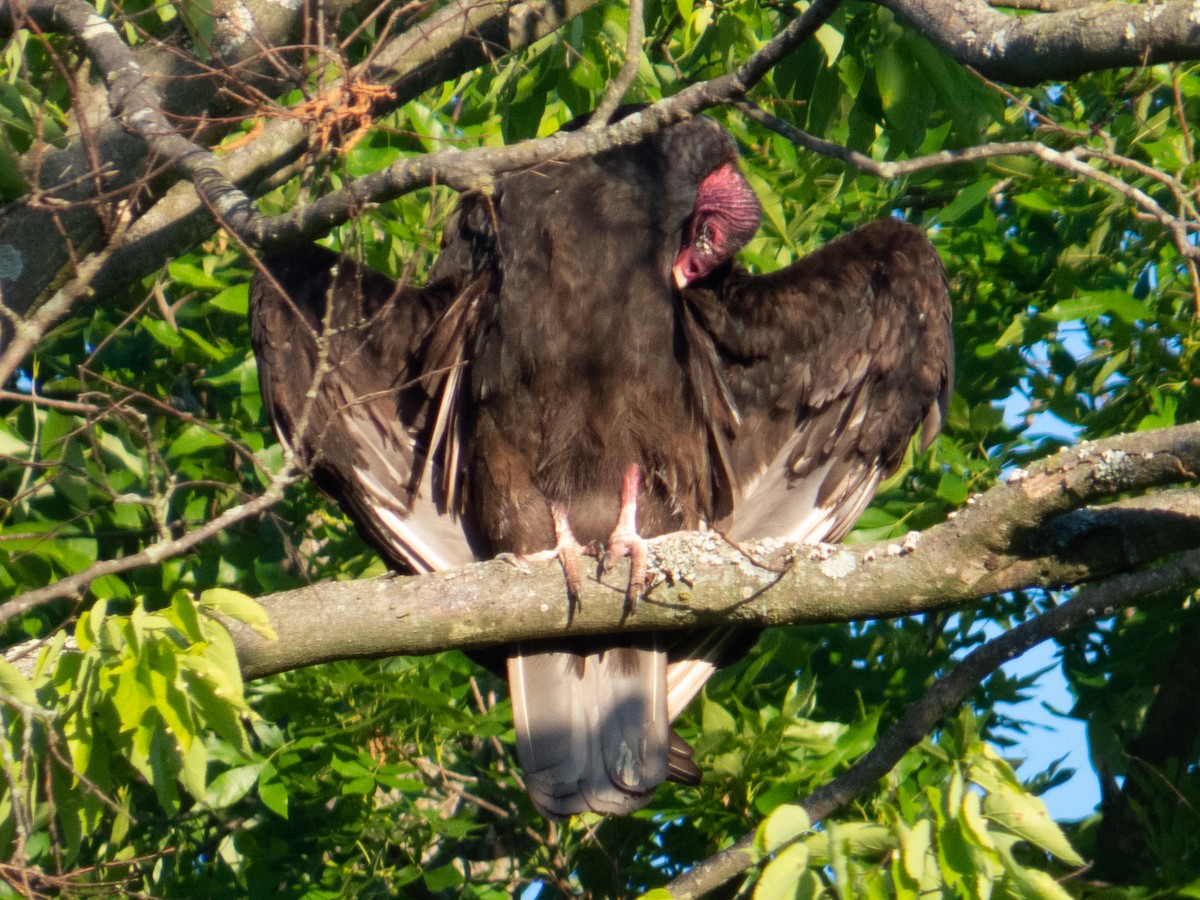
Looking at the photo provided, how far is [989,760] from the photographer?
188cm

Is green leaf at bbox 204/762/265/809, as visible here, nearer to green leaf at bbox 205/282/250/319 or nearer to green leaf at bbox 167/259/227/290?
green leaf at bbox 205/282/250/319

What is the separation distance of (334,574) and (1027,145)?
2296mm

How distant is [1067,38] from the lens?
2.12 metres

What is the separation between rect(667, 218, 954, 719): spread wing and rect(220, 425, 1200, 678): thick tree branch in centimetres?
99

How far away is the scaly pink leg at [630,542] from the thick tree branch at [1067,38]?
3.25ft

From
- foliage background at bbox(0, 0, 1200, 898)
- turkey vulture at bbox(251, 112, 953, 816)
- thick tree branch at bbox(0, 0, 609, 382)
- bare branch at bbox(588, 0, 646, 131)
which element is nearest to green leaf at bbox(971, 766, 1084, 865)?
foliage background at bbox(0, 0, 1200, 898)

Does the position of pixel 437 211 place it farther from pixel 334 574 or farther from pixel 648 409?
pixel 334 574

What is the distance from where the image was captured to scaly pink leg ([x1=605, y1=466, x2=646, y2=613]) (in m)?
2.49

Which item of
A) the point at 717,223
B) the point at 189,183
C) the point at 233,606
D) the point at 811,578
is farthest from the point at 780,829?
the point at 717,223

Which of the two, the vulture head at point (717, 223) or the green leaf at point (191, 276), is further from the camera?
the green leaf at point (191, 276)

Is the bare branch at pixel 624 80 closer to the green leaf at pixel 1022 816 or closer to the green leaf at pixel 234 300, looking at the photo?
the green leaf at pixel 1022 816

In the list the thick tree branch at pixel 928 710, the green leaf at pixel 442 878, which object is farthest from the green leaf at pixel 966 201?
the green leaf at pixel 442 878

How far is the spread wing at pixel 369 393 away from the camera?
10.4ft

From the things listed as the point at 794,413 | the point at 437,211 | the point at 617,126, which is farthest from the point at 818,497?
the point at 617,126
